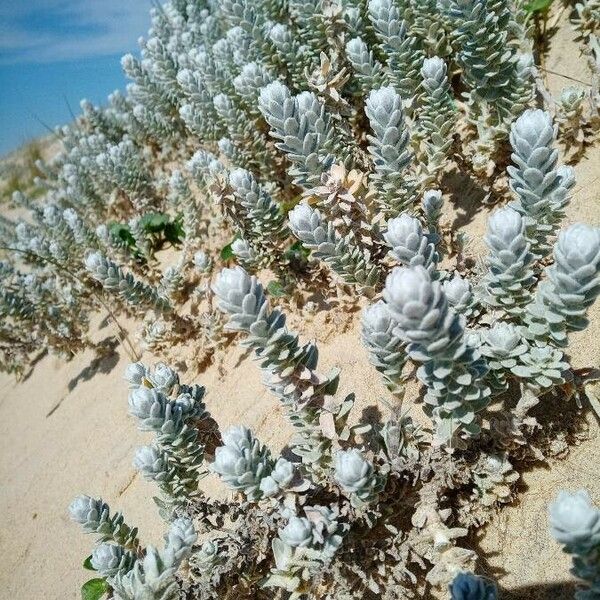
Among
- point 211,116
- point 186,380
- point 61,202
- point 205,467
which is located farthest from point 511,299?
point 61,202

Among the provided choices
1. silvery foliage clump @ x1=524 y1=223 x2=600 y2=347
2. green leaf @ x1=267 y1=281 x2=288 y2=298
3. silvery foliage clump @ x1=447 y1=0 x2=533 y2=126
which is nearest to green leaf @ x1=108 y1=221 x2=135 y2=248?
green leaf @ x1=267 y1=281 x2=288 y2=298

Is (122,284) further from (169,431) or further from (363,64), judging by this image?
(363,64)

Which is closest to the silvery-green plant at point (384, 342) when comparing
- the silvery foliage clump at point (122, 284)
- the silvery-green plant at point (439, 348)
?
the silvery-green plant at point (439, 348)

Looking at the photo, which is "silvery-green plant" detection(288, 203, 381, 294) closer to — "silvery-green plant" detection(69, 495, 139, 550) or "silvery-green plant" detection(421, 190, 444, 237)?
"silvery-green plant" detection(421, 190, 444, 237)

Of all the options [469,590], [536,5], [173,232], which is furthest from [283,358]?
[173,232]

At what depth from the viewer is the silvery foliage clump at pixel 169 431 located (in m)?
1.56

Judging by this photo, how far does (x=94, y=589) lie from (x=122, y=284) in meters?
1.65

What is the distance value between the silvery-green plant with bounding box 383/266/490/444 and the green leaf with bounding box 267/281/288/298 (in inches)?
53.4

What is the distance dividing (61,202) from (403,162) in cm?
507

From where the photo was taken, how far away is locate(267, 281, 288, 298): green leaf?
8.89 ft

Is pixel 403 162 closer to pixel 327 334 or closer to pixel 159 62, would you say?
pixel 327 334

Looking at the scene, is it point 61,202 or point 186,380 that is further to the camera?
point 61,202

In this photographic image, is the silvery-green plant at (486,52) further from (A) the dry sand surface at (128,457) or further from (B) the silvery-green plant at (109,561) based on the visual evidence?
(B) the silvery-green plant at (109,561)

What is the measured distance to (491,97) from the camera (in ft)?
7.69
